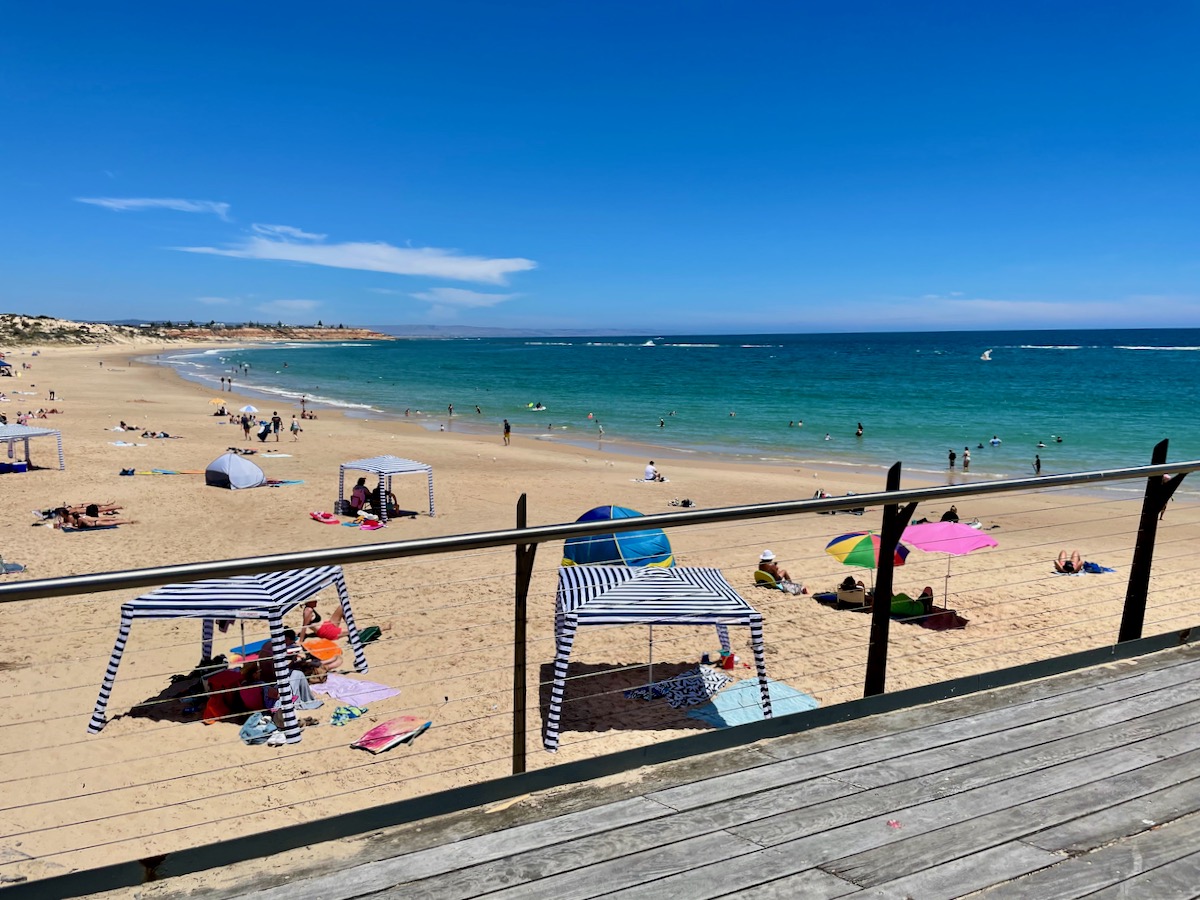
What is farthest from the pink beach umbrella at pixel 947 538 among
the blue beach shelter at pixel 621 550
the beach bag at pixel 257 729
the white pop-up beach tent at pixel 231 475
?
the white pop-up beach tent at pixel 231 475

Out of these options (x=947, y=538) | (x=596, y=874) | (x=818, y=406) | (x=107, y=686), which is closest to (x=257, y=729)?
(x=107, y=686)

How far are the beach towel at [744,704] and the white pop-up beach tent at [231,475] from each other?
1513 cm

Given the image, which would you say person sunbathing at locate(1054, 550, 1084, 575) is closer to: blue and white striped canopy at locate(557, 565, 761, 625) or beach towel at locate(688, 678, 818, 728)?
beach towel at locate(688, 678, 818, 728)

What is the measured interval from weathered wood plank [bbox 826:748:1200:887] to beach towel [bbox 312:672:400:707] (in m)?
6.17

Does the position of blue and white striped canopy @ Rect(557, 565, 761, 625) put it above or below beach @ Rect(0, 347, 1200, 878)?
above

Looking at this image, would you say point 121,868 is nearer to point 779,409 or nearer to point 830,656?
point 830,656

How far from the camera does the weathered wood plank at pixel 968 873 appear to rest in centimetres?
230

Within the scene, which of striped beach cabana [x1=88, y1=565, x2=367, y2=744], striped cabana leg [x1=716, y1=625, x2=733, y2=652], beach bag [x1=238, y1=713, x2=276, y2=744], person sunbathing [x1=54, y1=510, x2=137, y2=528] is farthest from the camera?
person sunbathing [x1=54, y1=510, x2=137, y2=528]

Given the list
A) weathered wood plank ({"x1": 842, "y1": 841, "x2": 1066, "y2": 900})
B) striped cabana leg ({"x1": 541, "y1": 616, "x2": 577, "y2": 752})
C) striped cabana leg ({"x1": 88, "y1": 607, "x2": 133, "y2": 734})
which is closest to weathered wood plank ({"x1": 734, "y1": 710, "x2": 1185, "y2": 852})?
weathered wood plank ({"x1": 842, "y1": 841, "x2": 1066, "y2": 900})

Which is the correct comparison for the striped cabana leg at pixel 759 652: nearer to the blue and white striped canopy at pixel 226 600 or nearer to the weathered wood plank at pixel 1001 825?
the weathered wood plank at pixel 1001 825

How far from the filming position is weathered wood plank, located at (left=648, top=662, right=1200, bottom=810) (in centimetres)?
287

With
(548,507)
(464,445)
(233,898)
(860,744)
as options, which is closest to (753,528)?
(548,507)

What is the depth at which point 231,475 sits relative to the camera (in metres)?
19.2

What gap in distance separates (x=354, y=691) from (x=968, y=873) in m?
6.62
